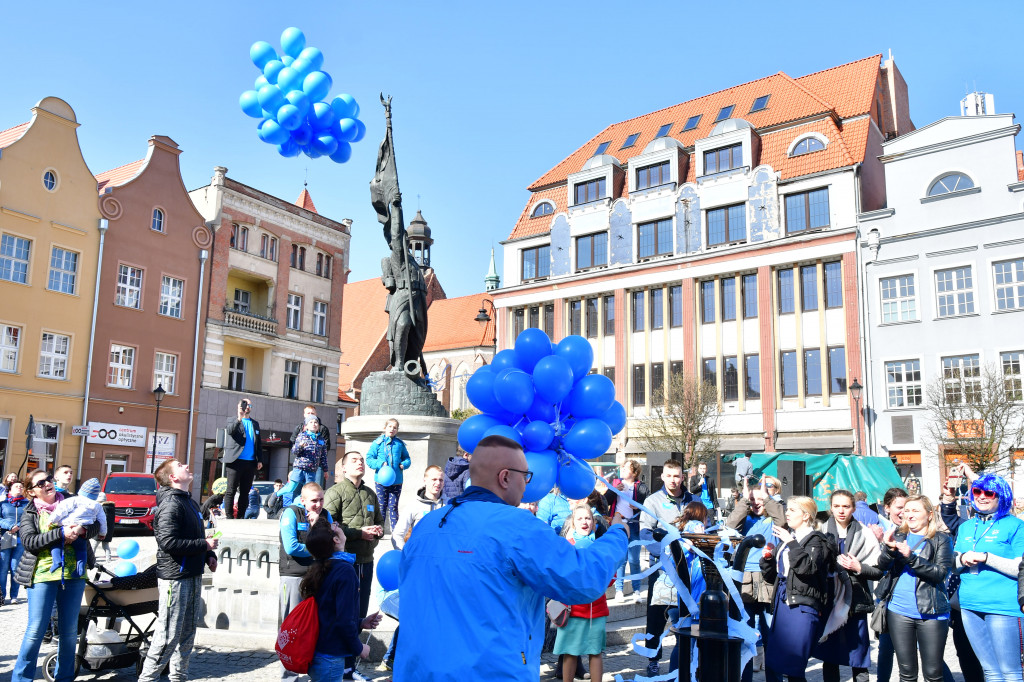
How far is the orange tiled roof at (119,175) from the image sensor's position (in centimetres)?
3356

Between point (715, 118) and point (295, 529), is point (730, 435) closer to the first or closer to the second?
point (715, 118)

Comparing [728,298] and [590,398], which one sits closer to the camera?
[590,398]

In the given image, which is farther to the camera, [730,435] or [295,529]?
[730,435]

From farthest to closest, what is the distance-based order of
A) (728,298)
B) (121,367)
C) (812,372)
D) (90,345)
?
(728,298)
(812,372)
(121,367)
(90,345)

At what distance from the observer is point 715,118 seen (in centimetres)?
3994

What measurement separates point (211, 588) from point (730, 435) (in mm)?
28236

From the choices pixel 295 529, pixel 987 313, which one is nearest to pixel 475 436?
pixel 295 529

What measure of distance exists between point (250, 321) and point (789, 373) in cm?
2332

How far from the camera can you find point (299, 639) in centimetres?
497

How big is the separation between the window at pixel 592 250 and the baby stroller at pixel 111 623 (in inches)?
1315

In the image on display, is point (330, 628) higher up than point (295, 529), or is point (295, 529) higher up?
point (295, 529)

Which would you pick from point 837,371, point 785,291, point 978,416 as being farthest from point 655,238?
point 978,416

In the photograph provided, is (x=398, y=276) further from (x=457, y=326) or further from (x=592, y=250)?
(x=457, y=326)

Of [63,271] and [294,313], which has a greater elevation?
[294,313]
